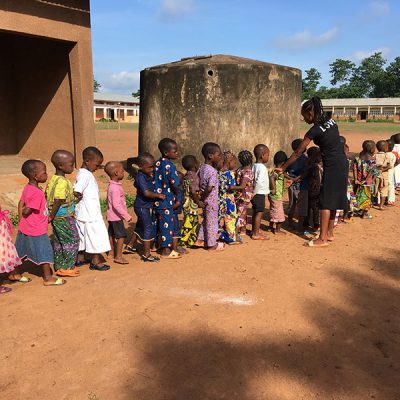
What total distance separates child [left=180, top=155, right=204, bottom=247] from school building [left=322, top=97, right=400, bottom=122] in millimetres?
48157

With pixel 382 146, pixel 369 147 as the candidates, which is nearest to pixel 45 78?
pixel 369 147

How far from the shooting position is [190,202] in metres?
4.63

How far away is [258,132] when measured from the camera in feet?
23.1

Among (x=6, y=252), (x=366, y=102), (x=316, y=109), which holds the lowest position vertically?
(x=6, y=252)

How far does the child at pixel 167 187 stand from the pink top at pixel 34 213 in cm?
115

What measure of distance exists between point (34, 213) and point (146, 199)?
1.12 meters

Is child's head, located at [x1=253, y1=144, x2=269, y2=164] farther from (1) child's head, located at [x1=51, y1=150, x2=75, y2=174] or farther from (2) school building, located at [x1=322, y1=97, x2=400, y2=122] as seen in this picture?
(2) school building, located at [x1=322, y1=97, x2=400, y2=122]

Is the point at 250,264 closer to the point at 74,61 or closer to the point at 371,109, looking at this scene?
the point at 74,61

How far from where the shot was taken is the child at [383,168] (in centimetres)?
638

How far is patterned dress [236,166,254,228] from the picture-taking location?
4.80 m

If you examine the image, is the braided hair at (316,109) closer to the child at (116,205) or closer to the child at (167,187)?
the child at (167,187)

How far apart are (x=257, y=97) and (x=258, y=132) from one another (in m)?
0.61

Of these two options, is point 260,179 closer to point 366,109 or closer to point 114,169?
point 114,169

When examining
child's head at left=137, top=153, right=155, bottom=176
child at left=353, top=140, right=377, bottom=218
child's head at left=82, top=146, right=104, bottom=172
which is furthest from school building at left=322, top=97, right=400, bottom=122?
child's head at left=82, top=146, right=104, bottom=172
